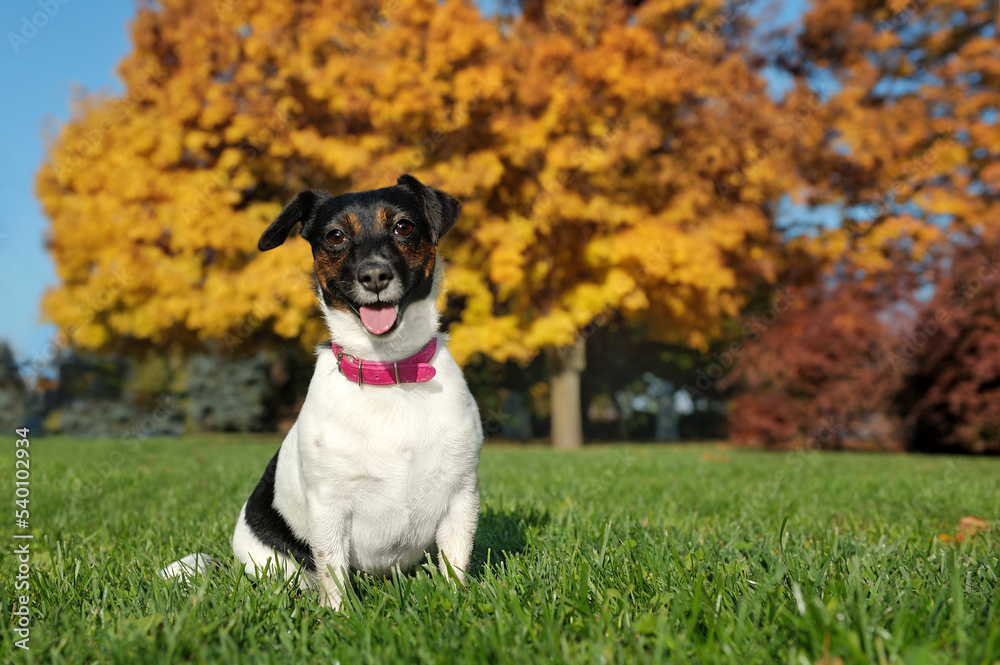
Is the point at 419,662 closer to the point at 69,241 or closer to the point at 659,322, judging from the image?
the point at 659,322

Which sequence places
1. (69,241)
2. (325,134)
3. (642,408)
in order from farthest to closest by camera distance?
(642,408), (325,134), (69,241)

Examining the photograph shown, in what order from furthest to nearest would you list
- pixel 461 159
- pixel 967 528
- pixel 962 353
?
1. pixel 461 159
2. pixel 962 353
3. pixel 967 528

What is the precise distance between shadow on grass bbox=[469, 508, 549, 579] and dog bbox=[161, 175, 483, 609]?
1.56 ft

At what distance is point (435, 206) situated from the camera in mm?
3199

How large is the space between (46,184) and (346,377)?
634 inches

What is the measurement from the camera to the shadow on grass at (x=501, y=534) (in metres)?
3.36

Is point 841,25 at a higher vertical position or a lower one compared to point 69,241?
higher

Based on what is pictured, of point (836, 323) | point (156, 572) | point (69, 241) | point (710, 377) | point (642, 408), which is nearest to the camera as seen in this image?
point (156, 572)

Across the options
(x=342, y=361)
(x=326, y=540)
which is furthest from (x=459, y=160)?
(x=326, y=540)

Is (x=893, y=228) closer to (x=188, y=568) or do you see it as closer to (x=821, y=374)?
(x=821, y=374)

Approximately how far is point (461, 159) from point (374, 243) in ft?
33.8

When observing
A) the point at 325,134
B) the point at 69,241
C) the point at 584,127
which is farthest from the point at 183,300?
the point at 584,127

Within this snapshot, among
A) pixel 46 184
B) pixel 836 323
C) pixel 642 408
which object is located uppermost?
pixel 46 184

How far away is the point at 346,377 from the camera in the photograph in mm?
2863
